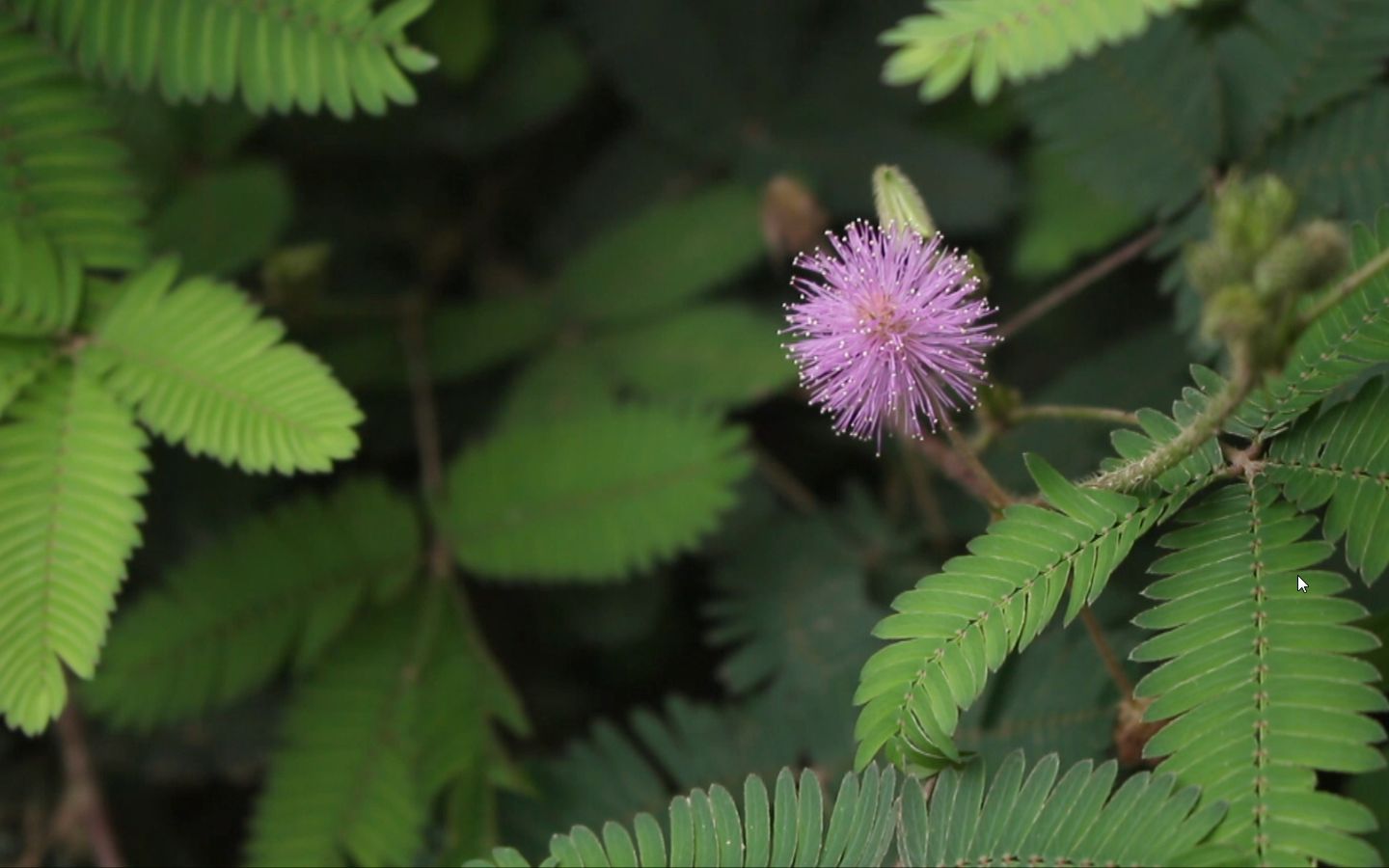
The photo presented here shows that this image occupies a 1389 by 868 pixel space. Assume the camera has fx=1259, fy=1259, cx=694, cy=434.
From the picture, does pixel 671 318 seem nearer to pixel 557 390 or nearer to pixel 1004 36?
pixel 557 390

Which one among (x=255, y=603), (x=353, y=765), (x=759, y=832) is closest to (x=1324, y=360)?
(x=759, y=832)

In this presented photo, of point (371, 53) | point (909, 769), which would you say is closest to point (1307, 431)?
point (909, 769)

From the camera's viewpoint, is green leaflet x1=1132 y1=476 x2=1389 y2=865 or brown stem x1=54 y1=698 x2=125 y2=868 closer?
green leaflet x1=1132 y1=476 x2=1389 y2=865

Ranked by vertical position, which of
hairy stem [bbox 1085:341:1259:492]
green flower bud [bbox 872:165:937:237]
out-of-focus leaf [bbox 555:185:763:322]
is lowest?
hairy stem [bbox 1085:341:1259:492]

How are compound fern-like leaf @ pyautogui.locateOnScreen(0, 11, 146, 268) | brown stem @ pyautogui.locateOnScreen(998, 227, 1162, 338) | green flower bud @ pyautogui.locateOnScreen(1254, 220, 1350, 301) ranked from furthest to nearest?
brown stem @ pyautogui.locateOnScreen(998, 227, 1162, 338) → compound fern-like leaf @ pyautogui.locateOnScreen(0, 11, 146, 268) → green flower bud @ pyautogui.locateOnScreen(1254, 220, 1350, 301)

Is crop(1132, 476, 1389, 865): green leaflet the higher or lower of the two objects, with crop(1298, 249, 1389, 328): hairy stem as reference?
lower

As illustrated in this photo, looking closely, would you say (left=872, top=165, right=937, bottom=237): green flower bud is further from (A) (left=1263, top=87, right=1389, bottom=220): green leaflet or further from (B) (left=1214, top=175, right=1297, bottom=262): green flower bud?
(A) (left=1263, top=87, right=1389, bottom=220): green leaflet

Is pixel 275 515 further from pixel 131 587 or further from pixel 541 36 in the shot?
pixel 541 36

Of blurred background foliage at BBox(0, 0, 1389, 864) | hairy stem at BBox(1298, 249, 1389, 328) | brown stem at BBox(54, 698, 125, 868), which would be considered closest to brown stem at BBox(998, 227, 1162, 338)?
blurred background foliage at BBox(0, 0, 1389, 864)
